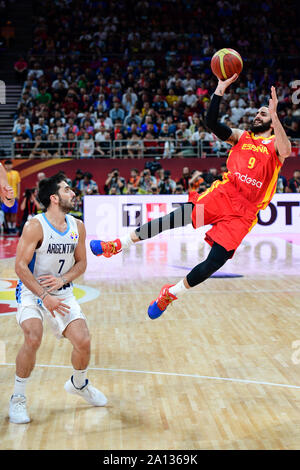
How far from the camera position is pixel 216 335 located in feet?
24.8

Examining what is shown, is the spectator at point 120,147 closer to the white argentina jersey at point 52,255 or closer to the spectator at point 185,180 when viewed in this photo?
the spectator at point 185,180

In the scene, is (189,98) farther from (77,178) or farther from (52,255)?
(52,255)

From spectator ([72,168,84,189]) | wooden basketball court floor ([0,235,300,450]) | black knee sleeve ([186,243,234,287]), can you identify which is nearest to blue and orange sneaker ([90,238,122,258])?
black knee sleeve ([186,243,234,287])

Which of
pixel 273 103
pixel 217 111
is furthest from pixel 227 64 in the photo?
pixel 273 103

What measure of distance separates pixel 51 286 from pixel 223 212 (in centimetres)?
185

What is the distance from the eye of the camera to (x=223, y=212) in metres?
6.09

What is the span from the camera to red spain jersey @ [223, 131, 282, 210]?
19.7 ft

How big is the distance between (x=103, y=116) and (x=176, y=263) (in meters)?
8.25

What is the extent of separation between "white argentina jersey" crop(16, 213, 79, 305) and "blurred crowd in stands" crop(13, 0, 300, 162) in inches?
520

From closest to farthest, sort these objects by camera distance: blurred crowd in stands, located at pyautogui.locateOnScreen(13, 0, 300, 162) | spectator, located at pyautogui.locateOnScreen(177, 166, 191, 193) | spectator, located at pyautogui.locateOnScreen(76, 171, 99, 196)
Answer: spectator, located at pyautogui.locateOnScreen(177, 166, 191, 193) → spectator, located at pyautogui.locateOnScreen(76, 171, 99, 196) → blurred crowd in stands, located at pyautogui.locateOnScreen(13, 0, 300, 162)

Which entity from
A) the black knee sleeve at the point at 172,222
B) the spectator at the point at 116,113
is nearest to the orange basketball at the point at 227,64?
the black knee sleeve at the point at 172,222

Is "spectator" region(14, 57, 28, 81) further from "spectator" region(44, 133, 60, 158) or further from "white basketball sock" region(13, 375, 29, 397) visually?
"white basketball sock" region(13, 375, 29, 397)

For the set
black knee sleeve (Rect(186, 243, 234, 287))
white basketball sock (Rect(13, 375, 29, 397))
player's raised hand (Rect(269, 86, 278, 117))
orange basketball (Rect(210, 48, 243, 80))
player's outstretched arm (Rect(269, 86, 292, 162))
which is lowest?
white basketball sock (Rect(13, 375, 29, 397))
